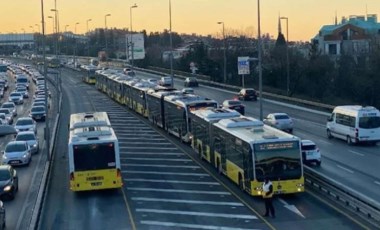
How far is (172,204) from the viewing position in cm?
2475

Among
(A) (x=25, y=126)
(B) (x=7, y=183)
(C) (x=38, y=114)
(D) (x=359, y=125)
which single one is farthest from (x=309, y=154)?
(C) (x=38, y=114)

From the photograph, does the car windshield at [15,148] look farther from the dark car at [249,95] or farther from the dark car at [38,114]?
the dark car at [249,95]

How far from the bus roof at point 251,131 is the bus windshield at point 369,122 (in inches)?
435

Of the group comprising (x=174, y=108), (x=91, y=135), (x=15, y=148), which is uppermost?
(x=91, y=135)

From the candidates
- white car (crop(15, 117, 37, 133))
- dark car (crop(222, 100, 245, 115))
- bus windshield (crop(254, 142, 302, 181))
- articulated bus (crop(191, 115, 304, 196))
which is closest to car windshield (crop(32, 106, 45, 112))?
white car (crop(15, 117, 37, 133))

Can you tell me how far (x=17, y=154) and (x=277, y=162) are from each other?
15626 mm

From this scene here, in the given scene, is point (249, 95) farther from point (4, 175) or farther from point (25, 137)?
point (4, 175)

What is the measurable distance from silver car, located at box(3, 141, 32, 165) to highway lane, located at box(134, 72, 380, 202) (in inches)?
552

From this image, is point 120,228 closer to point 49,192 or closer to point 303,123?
point 49,192

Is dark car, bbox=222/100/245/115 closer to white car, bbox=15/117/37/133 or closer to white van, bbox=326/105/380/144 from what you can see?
white van, bbox=326/105/380/144

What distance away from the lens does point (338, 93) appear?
81.3 meters

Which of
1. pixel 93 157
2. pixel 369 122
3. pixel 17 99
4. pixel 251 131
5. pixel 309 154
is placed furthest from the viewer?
pixel 17 99

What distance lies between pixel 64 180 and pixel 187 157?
24.2 ft

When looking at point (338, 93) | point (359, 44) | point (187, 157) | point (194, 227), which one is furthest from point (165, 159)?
point (359, 44)
